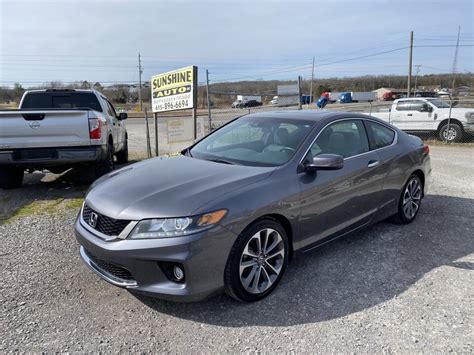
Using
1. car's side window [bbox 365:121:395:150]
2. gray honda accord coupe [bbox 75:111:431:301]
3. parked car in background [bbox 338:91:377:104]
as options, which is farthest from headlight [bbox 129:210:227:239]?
parked car in background [bbox 338:91:377:104]

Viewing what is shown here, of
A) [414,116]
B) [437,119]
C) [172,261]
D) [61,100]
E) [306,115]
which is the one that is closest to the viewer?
[172,261]

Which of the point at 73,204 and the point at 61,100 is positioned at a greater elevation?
the point at 61,100

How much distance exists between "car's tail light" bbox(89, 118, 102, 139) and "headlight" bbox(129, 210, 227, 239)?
399cm

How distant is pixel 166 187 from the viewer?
3117 mm

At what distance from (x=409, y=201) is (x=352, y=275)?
1.86 metres

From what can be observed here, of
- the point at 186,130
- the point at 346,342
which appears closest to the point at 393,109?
the point at 186,130

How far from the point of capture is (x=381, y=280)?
3555 millimetres

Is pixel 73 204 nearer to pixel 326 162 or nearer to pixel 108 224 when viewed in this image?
pixel 108 224

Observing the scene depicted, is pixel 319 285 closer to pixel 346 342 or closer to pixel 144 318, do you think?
pixel 346 342

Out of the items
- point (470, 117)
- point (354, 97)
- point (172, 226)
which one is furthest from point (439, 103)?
point (354, 97)

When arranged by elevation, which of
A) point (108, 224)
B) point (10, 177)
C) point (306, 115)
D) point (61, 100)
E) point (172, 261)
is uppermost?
point (61, 100)

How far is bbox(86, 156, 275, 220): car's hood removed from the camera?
2.83 meters

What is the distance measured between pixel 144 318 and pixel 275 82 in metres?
88.2

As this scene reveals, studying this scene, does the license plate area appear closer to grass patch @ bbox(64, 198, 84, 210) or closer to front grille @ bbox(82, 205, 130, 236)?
grass patch @ bbox(64, 198, 84, 210)
